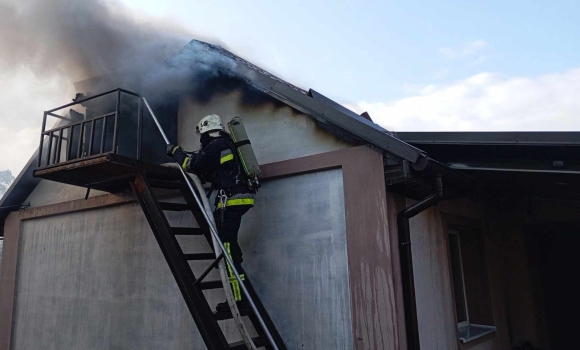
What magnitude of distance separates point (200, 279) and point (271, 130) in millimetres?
1877

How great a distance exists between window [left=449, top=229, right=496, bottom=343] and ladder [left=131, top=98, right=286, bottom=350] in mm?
2889

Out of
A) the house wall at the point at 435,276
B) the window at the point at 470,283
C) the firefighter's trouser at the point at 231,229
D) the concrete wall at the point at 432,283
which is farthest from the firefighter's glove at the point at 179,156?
the window at the point at 470,283

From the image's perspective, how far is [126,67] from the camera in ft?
19.6

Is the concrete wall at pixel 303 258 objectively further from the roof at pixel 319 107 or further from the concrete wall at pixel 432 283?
the concrete wall at pixel 432 283

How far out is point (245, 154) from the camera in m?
4.19

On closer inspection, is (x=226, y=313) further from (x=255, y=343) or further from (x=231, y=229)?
(x=231, y=229)

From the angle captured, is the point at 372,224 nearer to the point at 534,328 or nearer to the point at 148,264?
the point at 148,264

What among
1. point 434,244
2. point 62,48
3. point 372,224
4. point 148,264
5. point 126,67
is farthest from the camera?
point 62,48

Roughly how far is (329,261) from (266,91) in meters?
2.01

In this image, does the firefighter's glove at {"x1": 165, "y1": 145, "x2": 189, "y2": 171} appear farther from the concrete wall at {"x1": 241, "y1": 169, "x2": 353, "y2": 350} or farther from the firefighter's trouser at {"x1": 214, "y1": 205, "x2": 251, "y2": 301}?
the concrete wall at {"x1": 241, "y1": 169, "x2": 353, "y2": 350}

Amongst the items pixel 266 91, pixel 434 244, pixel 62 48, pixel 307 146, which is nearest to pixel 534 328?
pixel 434 244

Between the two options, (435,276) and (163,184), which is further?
(163,184)

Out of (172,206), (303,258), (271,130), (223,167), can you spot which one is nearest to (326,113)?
(271,130)

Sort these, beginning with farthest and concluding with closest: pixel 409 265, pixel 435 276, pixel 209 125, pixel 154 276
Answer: pixel 154 276 < pixel 435 276 < pixel 209 125 < pixel 409 265
